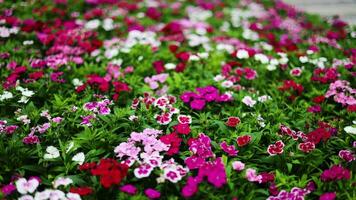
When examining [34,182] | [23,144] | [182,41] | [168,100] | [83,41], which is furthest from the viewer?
[182,41]

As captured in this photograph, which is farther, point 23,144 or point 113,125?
point 113,125

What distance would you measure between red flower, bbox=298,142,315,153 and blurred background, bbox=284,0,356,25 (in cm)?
429

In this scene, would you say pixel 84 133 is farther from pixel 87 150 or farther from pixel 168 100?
pixel 168 100

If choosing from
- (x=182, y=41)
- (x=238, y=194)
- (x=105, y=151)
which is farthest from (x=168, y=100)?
(x=182, y=41)

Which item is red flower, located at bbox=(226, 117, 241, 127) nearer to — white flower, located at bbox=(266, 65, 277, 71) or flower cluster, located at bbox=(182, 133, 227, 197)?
flower cluster, located at bbox=(182, 133, 227, 197)

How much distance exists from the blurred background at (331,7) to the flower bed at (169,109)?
1311 millimetres

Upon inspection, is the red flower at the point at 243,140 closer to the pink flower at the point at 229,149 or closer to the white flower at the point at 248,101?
the pink flower at the point at 229,149

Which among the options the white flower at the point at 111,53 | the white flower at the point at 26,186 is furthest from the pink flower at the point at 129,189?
the white flower at the point at 111,53

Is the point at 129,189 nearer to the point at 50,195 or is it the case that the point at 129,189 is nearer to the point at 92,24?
the point at 50,195

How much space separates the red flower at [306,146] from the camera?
2.73 meters

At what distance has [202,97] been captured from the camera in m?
3.33

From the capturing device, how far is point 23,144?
274cm

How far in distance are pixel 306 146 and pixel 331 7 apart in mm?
5061

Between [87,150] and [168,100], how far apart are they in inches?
33.7
